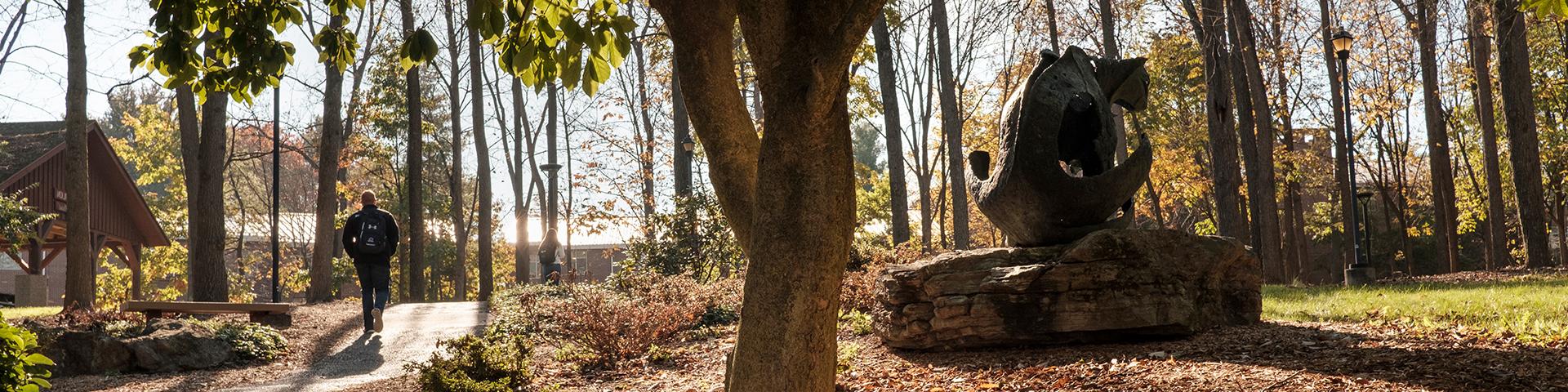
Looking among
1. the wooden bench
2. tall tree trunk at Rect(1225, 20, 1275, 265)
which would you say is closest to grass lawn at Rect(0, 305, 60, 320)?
the wooden bench

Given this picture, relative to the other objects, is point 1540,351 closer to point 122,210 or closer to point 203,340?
point 203,340

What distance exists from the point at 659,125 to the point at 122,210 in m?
15.0

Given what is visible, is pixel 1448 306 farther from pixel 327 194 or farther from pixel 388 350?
pixel 327 194

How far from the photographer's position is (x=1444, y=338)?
6.05m

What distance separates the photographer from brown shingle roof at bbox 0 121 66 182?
22047 mm

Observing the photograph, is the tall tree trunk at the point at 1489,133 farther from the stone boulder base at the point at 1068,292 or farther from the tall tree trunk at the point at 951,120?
the stone boulder base at the point at 1068,292

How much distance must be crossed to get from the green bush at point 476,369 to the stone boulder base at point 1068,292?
2790 mm

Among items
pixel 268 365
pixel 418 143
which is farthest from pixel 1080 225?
pixel 418 143

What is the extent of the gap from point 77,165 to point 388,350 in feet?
27.2

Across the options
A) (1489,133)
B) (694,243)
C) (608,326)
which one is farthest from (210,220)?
(1489,133)

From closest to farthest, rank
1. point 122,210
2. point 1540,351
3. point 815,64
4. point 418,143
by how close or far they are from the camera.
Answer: point 815,64
point 1540,351
point 418,143
point 122,210

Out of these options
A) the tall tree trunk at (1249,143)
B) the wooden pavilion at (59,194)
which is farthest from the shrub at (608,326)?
the wooden pavilion at (59,194)

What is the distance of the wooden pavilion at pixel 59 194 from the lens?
74.2 ft

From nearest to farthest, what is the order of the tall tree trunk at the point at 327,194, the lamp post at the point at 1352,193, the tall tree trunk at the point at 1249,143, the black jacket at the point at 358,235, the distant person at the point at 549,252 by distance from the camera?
the black jacket at the point at 358,235, the lamp post at the point at 1352,193, the tall tree trunk at the point at 1249,143, the tall tree trunk at the point at 327,194, the distant person at the point at 549,252
